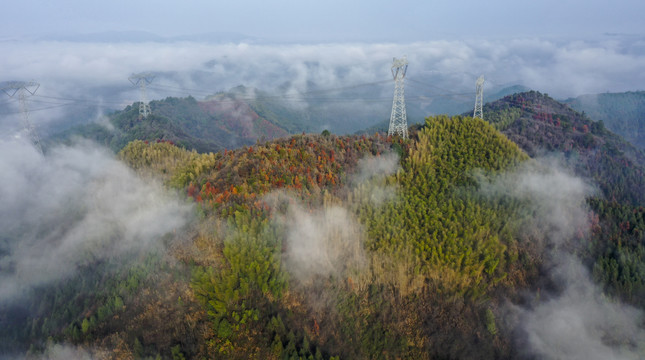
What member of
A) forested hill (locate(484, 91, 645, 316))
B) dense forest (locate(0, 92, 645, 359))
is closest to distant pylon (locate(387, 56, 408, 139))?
dense forest (locate(0, 92, 645, 359))

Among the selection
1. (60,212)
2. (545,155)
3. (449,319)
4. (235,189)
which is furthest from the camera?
(545,155)

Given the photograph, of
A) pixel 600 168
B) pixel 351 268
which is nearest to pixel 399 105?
pixel 351 268

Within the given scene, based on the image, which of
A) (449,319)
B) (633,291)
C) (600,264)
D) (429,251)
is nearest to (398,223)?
(429,251)

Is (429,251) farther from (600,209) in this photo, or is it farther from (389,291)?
(600,209)

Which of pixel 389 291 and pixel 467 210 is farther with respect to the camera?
pixel 467 210

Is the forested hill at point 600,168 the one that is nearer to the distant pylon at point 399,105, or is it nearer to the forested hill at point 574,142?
the forested hill at point 574,142

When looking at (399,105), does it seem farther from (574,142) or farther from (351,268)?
(574,142)

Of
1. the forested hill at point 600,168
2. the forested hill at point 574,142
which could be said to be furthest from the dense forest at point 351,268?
the forested hill at point 574,142
